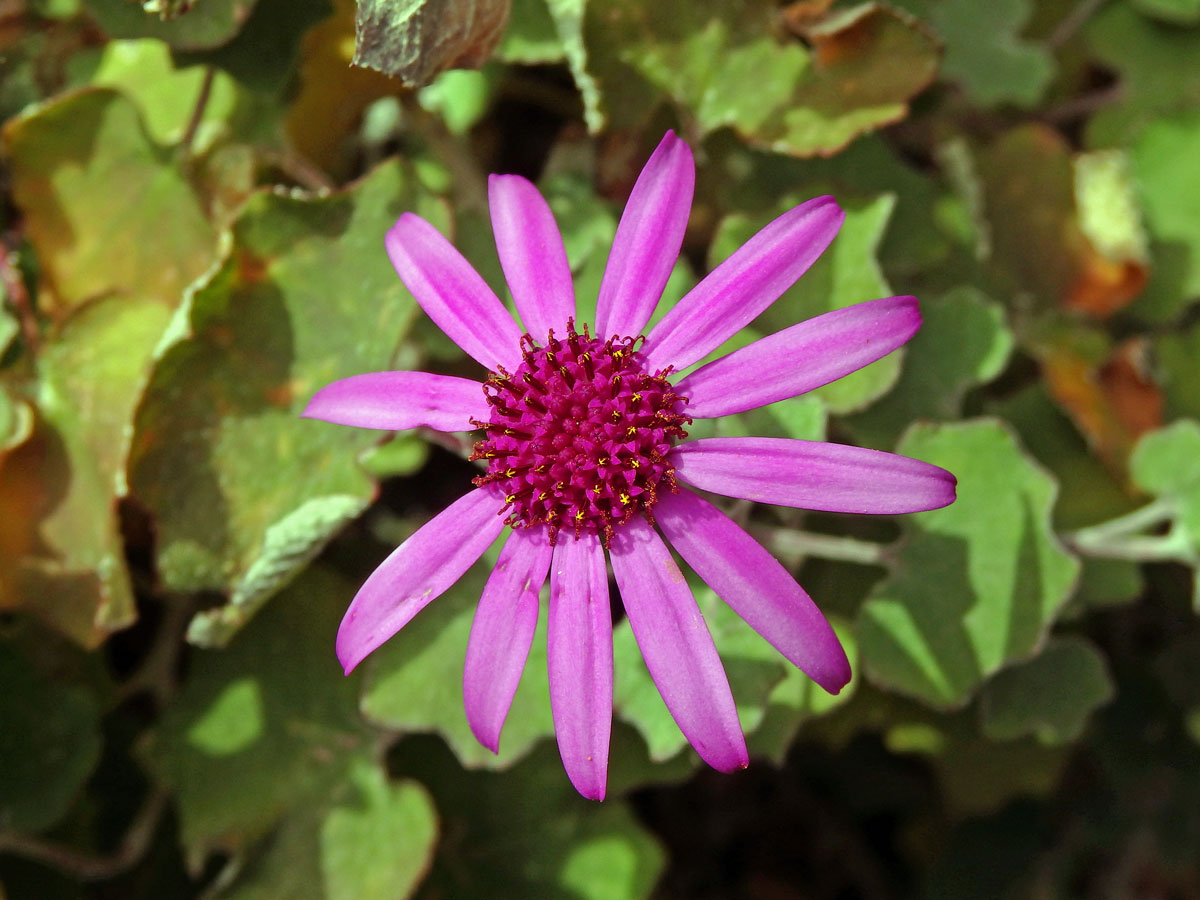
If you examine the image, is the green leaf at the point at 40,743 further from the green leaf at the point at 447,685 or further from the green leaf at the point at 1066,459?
the green leaf at the point at 1066,459

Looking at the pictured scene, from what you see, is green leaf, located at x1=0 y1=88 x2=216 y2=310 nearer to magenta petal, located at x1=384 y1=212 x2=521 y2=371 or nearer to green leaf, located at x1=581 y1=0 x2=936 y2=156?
magenta petal, located at x1=384 y1=212 x2=521 y2=371

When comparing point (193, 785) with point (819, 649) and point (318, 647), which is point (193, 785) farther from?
point (819, 649)

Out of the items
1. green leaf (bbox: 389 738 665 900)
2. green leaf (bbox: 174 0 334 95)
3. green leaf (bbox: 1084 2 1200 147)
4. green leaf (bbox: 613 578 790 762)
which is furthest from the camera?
green leaf (bbox: 1084 2 1200 147)

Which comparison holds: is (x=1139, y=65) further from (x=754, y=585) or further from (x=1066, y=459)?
(x=754, y=585)

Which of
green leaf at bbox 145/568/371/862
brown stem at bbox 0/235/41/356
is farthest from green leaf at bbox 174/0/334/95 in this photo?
green leaf at bbox 145/568/371/862

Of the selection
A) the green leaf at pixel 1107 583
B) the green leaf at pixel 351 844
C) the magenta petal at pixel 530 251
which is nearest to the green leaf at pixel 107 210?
the magenta petal at pixel 530 251

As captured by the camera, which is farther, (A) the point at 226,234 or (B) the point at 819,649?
(A) the point at 226,234

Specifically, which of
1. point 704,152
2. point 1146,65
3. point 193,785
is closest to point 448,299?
point 704,152
